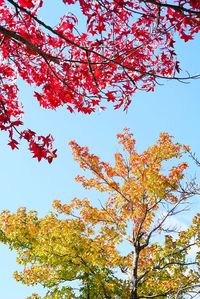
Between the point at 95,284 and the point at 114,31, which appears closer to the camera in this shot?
the point at 114,31

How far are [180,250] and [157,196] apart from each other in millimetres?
1723

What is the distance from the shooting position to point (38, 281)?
42.5 feet

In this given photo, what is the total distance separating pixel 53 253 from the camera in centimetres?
1163

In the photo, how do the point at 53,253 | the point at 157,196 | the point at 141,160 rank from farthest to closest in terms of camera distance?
the point at 141,160, the point at 157,196, the point at 53,253

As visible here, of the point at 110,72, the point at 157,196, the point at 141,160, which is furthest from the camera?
the point at 141,160

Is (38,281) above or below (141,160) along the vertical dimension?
below

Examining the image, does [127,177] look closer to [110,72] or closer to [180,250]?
[180,250]

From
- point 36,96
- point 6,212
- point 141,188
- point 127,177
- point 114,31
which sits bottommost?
point 36,96

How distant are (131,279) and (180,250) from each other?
1.75 m

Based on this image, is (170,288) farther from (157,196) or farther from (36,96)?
(36,96)

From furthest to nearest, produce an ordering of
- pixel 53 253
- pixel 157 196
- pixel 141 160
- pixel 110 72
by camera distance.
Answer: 1. pixel 141 160
2. pixel 157 196
3. pixel 53 253
4. pixel 110 72

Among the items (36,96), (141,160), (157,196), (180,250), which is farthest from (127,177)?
(36,96)

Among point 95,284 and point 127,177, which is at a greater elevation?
point 127,177

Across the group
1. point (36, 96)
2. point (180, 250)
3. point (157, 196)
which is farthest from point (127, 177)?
point (36, 96)
